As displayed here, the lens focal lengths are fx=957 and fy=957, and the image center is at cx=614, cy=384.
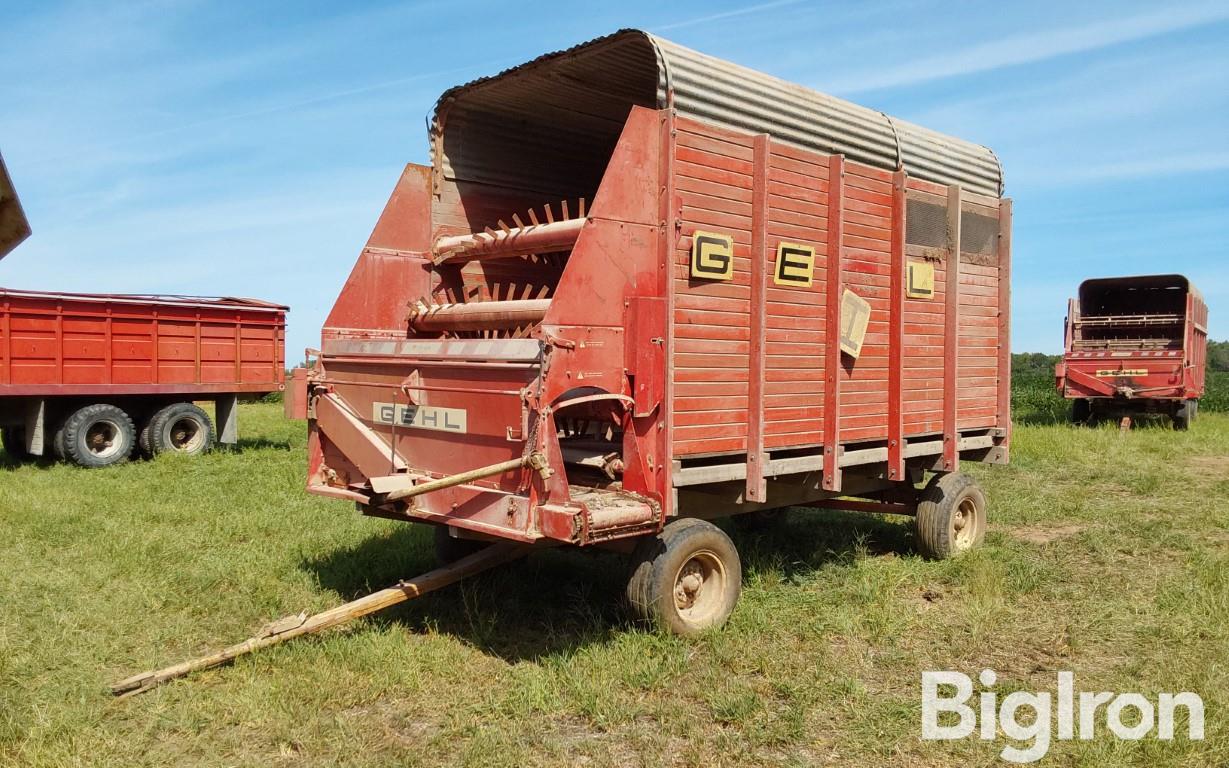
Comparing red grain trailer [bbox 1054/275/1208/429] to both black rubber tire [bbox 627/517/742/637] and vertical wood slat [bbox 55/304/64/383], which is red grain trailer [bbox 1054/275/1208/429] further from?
vertical wood slat [bbox 55/304/64/383]

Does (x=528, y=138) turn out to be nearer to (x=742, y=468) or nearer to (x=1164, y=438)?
(x=742, y=468)

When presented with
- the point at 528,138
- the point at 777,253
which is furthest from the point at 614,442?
the point at 528,138

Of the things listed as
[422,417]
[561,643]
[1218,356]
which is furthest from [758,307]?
[1218,356]

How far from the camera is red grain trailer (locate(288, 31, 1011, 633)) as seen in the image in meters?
4.81

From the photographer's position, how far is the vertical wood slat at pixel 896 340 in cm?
641

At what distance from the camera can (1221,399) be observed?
26438mm

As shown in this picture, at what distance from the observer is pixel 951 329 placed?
6984mm

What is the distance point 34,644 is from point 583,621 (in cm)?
295

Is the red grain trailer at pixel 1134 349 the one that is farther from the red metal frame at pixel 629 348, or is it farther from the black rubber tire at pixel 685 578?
the black rubber tire at pixel 685 578

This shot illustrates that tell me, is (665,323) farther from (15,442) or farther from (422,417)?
(15,442)

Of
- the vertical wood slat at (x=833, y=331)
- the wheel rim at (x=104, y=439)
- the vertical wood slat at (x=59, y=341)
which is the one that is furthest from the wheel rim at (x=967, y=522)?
the vertical wood slat at (x=59, y=341)

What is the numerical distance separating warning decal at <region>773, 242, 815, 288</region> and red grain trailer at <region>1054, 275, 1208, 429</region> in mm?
14174
